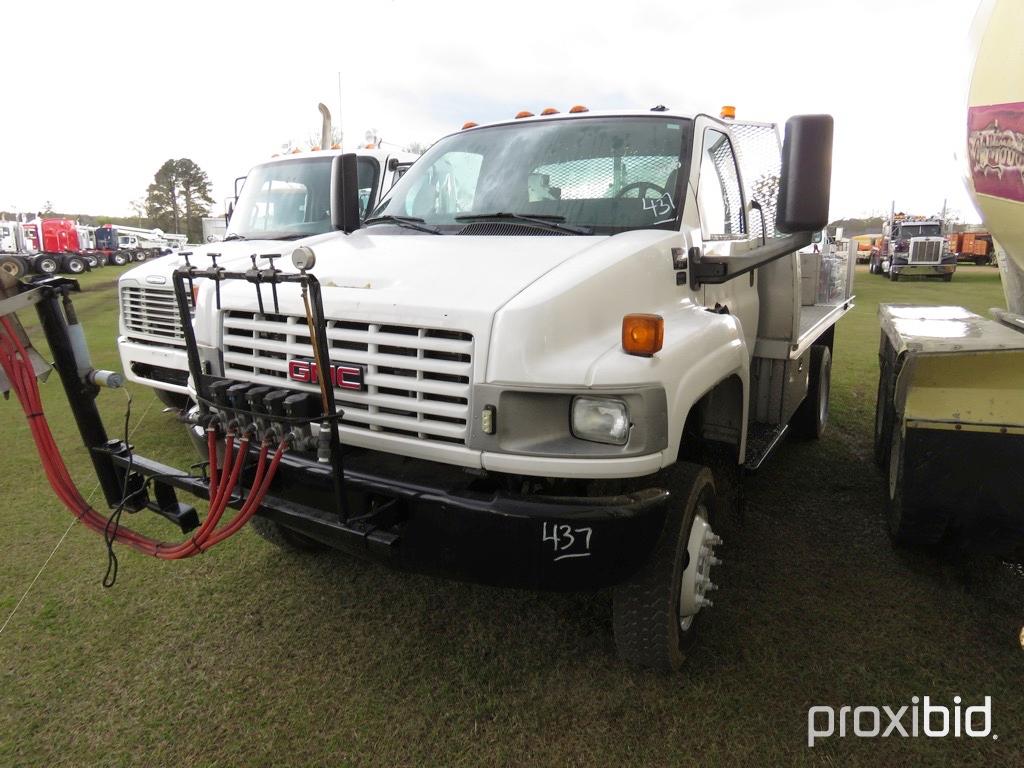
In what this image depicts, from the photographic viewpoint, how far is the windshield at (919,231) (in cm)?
2852

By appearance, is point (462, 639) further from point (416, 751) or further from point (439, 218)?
point (439, 218)

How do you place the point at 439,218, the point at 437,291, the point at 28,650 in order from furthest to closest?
the point at 439,218
the point at 28,650
the point at 437,291

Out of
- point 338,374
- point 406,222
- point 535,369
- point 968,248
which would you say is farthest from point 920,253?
point 338,374

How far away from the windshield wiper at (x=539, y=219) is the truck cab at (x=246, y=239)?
2.08 metres

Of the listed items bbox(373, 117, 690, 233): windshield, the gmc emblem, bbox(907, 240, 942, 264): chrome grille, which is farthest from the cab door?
bbox(907, 240, 942, 264): chrome grille

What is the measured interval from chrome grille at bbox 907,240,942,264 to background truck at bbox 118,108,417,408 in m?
25.2

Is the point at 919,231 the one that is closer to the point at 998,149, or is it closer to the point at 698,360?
the point at 998,149

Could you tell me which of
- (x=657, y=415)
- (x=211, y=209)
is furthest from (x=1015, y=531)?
(x=211, y=209)

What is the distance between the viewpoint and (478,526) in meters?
2.28

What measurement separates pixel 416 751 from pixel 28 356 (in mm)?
2009

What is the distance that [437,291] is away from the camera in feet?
8.05

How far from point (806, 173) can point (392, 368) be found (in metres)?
1.78

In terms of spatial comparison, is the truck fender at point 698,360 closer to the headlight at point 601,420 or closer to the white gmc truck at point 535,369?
the white gmc truck at point 535,369

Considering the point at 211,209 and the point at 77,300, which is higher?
the point at 211,209
